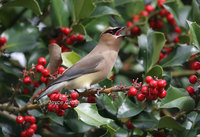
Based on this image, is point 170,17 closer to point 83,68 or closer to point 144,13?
point 144,13

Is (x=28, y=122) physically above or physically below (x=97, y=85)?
below

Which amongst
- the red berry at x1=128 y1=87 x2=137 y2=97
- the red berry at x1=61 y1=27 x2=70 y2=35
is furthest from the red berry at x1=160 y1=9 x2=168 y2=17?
the red berry at x1=128 y1=87 x2=137 y2=97

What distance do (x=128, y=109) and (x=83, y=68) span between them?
1.75 feet

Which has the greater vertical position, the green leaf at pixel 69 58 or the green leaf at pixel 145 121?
the green leaf at pixel 69 58

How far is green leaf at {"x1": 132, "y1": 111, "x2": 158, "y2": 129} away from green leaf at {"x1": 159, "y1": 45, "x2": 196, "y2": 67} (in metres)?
0.56

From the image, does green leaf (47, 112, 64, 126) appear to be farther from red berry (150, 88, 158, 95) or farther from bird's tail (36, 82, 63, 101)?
red berry (150, 88, 158, 95)

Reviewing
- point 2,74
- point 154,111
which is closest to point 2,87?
point 2,74

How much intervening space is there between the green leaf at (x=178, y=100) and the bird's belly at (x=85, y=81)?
58 centimetres

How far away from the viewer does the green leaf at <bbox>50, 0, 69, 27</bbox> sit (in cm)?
358

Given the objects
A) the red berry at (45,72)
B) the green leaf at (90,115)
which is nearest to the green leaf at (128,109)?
the green leaf at (90,115)

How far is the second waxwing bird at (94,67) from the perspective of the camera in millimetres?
2865

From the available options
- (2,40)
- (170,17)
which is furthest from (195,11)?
(2,40)

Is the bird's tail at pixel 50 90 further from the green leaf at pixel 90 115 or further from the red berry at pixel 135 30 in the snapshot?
the red berry at pixel 135 30

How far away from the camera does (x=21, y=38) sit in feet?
11.8
